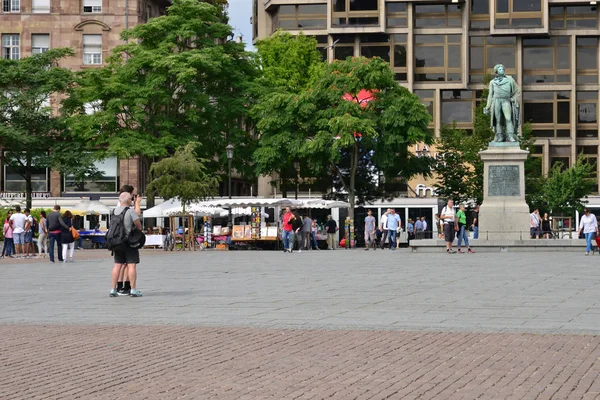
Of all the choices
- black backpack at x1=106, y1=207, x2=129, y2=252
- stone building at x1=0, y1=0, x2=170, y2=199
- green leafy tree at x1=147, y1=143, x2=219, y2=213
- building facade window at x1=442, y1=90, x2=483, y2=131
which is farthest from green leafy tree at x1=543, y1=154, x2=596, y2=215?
black backpack at x1=106, y1=207, x2=129, y2=252

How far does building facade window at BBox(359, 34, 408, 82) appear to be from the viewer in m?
78.0

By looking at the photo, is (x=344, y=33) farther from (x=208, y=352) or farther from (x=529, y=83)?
(x=208, y=352)

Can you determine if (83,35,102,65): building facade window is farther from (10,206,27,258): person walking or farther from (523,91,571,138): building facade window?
(10,206,27,258): person walking

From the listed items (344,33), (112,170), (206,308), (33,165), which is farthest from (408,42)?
(206,308)

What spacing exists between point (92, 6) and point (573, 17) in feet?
105

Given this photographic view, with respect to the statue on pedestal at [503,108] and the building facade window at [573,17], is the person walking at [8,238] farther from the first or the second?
the building facade window at [573,17]

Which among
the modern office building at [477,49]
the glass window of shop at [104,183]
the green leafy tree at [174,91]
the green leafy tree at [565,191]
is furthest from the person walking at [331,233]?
the modern office building at [477,49]

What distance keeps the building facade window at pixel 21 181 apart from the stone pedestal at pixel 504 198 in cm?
3800

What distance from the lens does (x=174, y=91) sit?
57.0m

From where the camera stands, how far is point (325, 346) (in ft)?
35.2

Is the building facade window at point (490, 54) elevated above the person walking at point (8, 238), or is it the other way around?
the building facade window at point (490, 54)

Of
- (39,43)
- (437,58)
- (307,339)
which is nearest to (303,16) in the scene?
(437,58)

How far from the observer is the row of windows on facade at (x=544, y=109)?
256ft

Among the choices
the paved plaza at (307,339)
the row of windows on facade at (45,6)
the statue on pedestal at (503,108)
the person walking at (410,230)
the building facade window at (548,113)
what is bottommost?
the person walking at (410,230)
